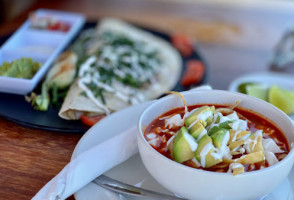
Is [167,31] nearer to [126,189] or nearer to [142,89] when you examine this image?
[142,89]

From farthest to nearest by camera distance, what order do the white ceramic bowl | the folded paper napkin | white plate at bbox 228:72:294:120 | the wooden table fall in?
white plate at bbox 228:72:294:120 < the wooden table < the folded paper napkin < the white ceramic bowl

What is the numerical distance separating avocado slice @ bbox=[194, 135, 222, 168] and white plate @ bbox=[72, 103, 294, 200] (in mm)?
164

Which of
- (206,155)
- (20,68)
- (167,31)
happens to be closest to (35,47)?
(20,68)

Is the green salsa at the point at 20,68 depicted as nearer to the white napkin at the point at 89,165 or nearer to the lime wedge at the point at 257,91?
the white napkin at the point at 89,165

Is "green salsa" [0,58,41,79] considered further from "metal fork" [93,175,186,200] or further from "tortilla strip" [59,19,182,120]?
"metal fork" [93,175,186,200]

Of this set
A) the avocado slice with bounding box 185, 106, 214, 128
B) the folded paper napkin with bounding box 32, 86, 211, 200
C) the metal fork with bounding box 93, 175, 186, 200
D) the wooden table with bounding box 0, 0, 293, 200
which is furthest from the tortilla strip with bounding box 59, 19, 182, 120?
the avocado slice with bounding box 185, 106, 214, 128

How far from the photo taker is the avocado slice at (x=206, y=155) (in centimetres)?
88

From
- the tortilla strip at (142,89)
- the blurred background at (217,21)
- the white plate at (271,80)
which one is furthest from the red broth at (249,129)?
the blurred background at (217,21)

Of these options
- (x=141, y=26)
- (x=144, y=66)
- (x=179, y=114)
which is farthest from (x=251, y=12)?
(x=179, y=114)

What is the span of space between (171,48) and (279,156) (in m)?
1.19

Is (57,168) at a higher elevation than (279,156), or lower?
lower

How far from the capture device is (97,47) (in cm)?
197

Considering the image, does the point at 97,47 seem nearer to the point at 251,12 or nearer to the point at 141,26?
the point at 141,26

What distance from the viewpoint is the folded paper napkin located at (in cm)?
95
